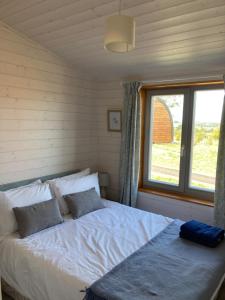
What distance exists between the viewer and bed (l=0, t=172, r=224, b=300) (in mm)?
1752

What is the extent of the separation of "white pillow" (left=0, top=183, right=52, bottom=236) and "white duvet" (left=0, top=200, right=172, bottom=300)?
12 cm

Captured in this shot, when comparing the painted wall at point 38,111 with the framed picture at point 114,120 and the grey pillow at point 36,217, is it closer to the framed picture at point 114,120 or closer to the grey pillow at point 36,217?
the framed picture at point 114,120

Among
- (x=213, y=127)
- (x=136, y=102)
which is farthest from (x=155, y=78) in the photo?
(x=213, y=127)

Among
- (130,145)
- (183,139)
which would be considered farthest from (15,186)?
(183,139)

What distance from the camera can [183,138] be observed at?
323cm

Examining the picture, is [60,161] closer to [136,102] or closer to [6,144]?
[6,144]

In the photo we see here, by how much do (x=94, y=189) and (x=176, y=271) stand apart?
59.3 inches

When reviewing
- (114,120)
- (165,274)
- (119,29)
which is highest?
(119,29)

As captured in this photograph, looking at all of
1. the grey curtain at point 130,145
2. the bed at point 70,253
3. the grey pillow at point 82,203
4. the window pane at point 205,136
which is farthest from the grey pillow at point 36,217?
the window pane at point 205,136

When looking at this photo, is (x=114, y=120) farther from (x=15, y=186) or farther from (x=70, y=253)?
(x=70, y=253)

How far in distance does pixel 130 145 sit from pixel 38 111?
4.13 ft

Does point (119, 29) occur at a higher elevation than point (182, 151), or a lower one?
higher

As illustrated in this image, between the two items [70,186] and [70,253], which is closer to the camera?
[70,253]

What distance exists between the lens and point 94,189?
10.2ft
